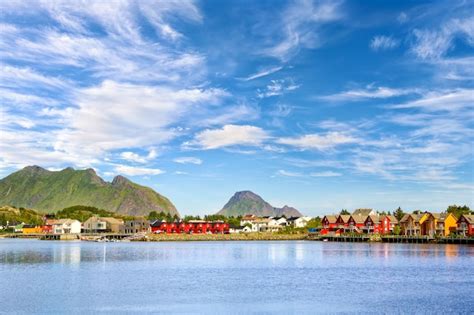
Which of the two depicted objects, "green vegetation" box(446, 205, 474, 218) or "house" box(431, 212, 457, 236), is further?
"green vegetation" box(446, 205, 474, 218)

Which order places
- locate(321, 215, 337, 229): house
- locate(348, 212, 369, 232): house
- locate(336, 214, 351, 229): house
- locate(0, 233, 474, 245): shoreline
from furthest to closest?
1. locate(321, 215, 337, 229): house
2. locate(336, 214, 351, 229): house
3. locate(348, 212, 369, 232): house
4. locate(0, 233, 474, 245): shoreline

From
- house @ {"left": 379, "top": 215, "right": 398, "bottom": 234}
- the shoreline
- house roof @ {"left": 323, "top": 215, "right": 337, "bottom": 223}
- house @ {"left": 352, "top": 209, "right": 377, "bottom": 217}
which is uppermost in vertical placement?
house @ {"left": 352, "top": 209, "right": 377, "bottom": 217}

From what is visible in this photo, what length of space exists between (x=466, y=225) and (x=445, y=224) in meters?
7.15

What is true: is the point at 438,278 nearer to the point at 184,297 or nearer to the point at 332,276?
the point at 332,276

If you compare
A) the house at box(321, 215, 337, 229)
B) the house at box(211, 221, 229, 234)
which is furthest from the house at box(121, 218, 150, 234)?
the house at box(321, 215, 337, 229)

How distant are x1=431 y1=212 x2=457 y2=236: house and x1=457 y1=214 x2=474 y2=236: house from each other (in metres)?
4.61

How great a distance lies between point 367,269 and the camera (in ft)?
206

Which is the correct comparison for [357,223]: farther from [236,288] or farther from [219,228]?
[236,288]

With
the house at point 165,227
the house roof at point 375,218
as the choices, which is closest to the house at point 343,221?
the house roof at point 375,218

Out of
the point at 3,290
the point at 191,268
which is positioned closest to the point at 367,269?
the point at 191,268

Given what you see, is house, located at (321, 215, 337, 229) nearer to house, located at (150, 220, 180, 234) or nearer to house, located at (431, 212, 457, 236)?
house, located at (431, 212, 457, 236)

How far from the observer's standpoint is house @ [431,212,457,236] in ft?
441

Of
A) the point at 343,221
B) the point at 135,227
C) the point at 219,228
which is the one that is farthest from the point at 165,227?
the point at 343,221

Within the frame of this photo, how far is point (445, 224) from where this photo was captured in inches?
5295
